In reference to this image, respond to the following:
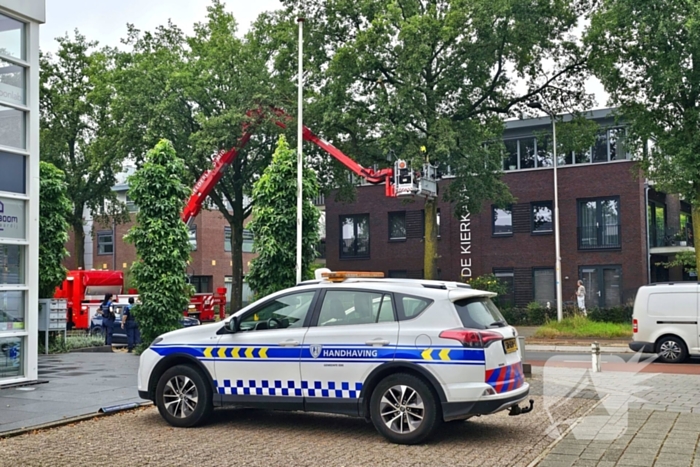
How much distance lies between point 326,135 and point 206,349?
75.8 ft

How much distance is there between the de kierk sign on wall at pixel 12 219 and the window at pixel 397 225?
104ft

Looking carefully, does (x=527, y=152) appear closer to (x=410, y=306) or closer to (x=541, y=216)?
(x=541, y=216)

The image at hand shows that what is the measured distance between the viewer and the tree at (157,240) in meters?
19.6

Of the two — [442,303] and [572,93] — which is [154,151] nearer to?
[442,303]

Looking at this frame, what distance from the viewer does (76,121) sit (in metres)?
42.1

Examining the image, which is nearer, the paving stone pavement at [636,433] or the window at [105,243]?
the paving stone pavement at [636,433]

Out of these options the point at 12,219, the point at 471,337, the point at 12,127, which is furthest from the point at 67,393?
the point at 471,337

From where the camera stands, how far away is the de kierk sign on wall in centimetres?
1265

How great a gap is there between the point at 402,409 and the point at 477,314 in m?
1.31

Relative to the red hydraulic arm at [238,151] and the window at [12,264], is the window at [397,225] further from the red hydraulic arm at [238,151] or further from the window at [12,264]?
the window at [12,264]

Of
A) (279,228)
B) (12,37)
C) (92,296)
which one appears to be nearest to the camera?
(12,37)

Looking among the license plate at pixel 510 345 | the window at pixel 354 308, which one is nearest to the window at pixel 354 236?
the window at pixel 354 308

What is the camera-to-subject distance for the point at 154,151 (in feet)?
64.4

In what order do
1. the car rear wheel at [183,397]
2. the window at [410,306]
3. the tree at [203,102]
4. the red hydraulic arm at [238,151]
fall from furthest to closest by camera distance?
1. the tree at [203,102]
2. the red hydraulic arm at [238,151]
3. the car rear wheel at [183,397]
4. the window at [410,306]
